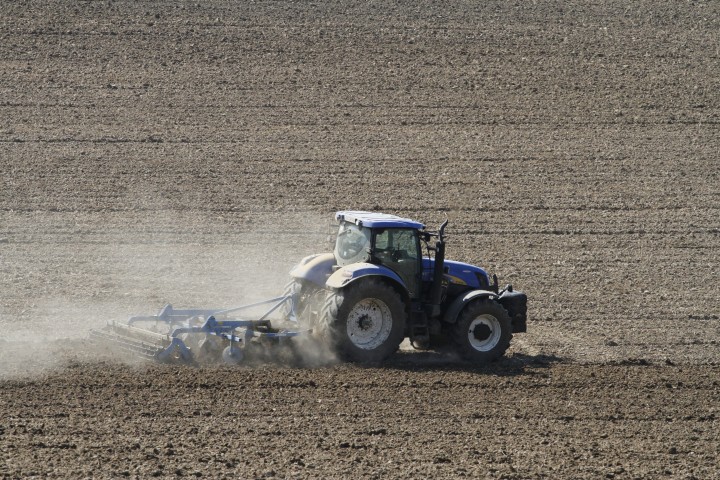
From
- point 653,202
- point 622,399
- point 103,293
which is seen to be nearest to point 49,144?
point 103,293

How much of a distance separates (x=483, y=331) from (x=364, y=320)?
Answer: 1542 millimetres

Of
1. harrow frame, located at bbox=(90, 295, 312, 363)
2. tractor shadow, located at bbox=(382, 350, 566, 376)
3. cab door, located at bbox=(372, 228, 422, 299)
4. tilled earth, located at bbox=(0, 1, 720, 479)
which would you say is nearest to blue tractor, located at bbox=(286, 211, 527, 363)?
cab door, located at bbox=(372, 228, 422, 299)

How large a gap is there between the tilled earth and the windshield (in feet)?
4.46

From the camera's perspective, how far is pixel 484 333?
45.0 ft

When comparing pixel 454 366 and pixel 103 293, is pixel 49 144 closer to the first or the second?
pixel 103 293

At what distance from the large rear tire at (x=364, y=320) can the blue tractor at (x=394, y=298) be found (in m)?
0.01

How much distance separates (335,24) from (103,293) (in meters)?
14.5

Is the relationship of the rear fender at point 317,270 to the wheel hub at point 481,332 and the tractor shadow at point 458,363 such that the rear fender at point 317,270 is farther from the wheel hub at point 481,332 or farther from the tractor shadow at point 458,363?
the wheel hub at point 481,332

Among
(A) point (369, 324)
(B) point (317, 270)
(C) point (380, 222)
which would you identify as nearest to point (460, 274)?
(C) point (380, 222)

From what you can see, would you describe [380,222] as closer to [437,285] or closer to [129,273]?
[437,285]

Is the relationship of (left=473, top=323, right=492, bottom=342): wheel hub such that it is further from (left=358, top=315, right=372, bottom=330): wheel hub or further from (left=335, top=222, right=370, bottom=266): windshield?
(left=335, top=222, right=370, bottom=266): windshield

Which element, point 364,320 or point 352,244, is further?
point 352,244

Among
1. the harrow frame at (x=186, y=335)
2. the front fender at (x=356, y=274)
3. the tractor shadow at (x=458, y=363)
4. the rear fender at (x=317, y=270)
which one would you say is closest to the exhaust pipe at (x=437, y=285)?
the front fender at (x=356, y=274)

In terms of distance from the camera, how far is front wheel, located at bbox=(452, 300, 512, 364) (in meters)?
13.6
